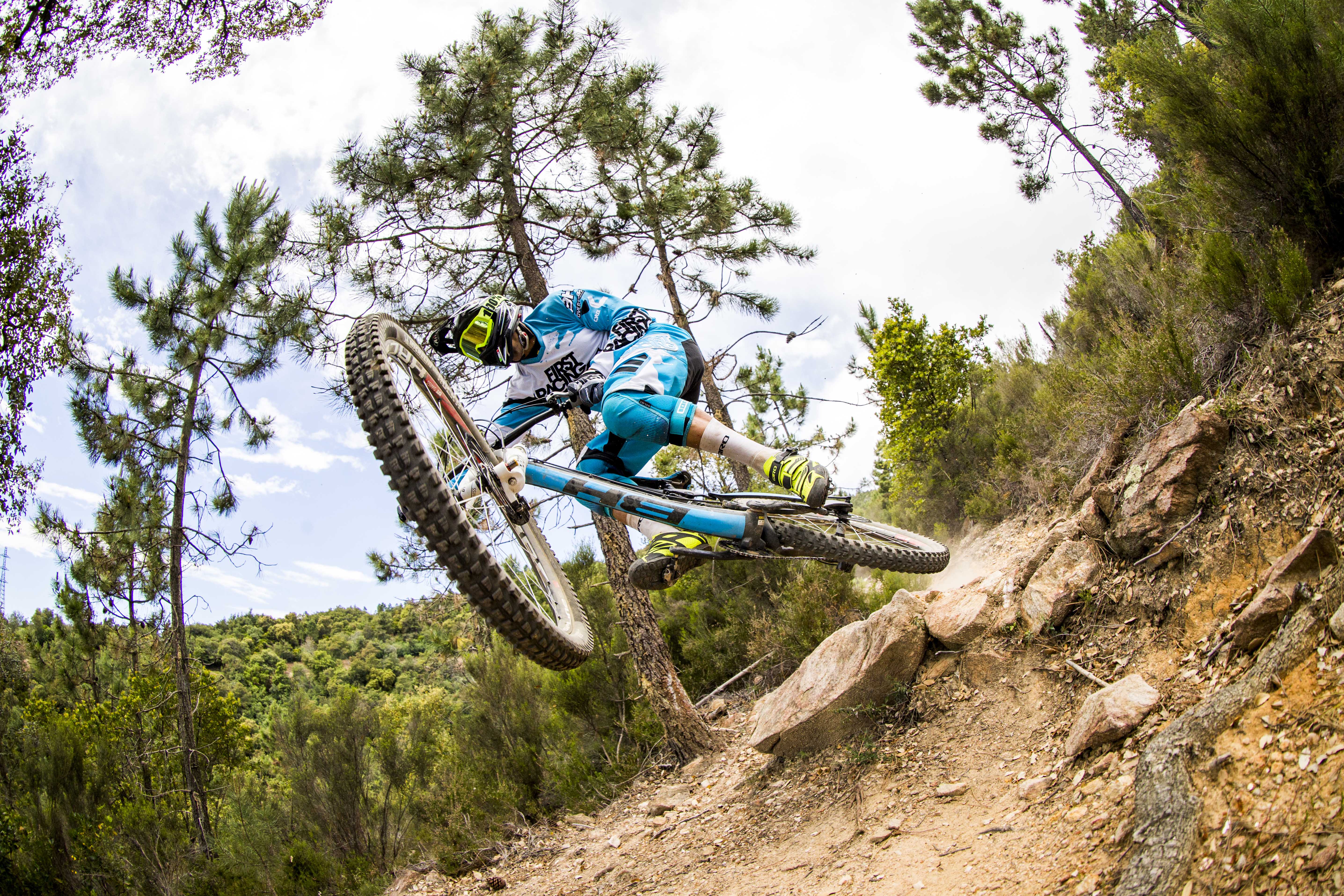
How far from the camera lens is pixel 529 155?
8.63 metres

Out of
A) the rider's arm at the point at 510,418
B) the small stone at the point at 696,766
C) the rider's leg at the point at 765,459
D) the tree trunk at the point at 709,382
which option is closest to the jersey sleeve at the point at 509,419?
the rider's arm at the point at 510,418

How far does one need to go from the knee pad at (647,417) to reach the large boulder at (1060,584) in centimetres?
259

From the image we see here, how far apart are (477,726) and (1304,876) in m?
7.77

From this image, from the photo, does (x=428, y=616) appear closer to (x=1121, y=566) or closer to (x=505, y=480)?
(x=505, y=480)

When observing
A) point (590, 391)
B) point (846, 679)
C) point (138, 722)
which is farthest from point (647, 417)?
point (138, 722)

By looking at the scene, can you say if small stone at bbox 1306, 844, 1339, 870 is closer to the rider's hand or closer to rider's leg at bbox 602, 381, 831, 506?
A: rider's leg at bbox 602, 381, 831, 506

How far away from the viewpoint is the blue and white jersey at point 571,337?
12.5 ft

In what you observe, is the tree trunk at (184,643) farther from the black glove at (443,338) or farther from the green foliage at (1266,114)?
the green foliage at (1266,114)

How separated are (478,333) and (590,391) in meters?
0.64

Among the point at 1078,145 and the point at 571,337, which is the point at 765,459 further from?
the point at 1078,145

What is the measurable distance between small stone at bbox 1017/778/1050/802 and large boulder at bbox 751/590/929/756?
58.1 inches

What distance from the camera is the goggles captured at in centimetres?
351

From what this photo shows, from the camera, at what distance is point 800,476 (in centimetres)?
352

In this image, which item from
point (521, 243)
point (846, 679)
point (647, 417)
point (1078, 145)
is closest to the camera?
point (647, 417)
